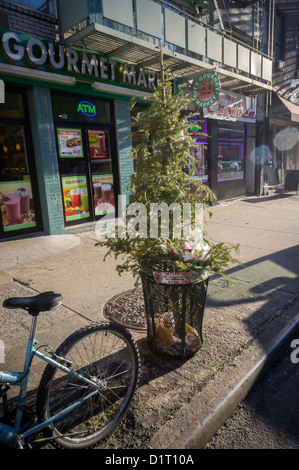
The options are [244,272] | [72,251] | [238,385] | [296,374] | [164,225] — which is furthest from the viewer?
[72,251]

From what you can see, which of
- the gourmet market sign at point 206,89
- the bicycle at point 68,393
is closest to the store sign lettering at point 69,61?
the gourmet market sign at point 206,89

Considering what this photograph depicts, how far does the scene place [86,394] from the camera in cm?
234

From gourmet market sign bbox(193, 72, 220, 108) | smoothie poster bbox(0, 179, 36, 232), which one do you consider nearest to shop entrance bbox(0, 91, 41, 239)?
smoothie poster bbox(0, 179, 36, 232)

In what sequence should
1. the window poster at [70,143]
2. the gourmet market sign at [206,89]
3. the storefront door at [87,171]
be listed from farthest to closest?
the gourmet market sign at [206,89] → the storefront door at [87,171] → the window poster at [70,143]

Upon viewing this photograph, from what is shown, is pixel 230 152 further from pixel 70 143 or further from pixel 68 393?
pixel 68 393

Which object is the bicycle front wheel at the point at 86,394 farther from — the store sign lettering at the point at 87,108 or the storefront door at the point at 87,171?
the store sign lettering at the point at 87,108

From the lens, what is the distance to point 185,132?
9.29 feet

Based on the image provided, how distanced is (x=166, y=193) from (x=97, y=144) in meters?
6.15

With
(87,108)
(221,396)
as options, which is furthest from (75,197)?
(221,396)

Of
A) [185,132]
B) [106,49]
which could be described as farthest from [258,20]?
[185,132]

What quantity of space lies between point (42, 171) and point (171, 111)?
505 centimetres

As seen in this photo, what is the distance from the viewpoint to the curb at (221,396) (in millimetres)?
2168

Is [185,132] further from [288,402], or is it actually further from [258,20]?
[258,20]
